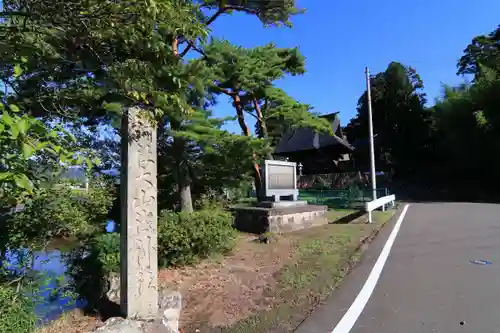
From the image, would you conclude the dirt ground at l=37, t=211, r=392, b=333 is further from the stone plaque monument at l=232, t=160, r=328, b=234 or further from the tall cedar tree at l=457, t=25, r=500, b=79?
the tall cedar tree at l=457, t=25, r=500, b=79

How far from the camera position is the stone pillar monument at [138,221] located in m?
3.80

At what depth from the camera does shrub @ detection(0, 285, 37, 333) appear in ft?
10.1

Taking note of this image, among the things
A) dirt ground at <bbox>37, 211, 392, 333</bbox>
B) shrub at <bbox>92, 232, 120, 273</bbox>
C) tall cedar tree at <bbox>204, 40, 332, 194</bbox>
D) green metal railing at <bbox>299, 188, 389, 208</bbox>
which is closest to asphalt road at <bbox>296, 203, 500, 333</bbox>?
dirt ground at <bbox>37, 211, 392, 333</bbox>

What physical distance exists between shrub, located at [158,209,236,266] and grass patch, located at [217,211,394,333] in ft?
4.51

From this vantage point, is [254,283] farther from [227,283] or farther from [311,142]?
[311,142]

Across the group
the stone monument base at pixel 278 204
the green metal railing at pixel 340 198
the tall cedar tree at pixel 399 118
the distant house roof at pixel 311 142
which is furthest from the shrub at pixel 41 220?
the tall cedar tree at pixel 399 118

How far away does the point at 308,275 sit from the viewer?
19.2 ft

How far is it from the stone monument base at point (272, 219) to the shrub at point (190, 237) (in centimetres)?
274

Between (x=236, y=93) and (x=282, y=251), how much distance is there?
6.90 meters

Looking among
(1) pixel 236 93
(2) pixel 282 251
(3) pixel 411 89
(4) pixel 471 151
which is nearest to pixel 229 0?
(1) pixel 236 93

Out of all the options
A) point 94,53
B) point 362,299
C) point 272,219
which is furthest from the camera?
point 272,219

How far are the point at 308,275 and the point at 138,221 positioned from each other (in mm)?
3185

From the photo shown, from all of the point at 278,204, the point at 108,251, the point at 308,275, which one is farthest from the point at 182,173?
the point at 308,275

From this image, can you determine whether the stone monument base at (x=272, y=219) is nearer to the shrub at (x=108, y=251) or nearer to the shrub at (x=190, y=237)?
the shrub at (x=190, y=237)
